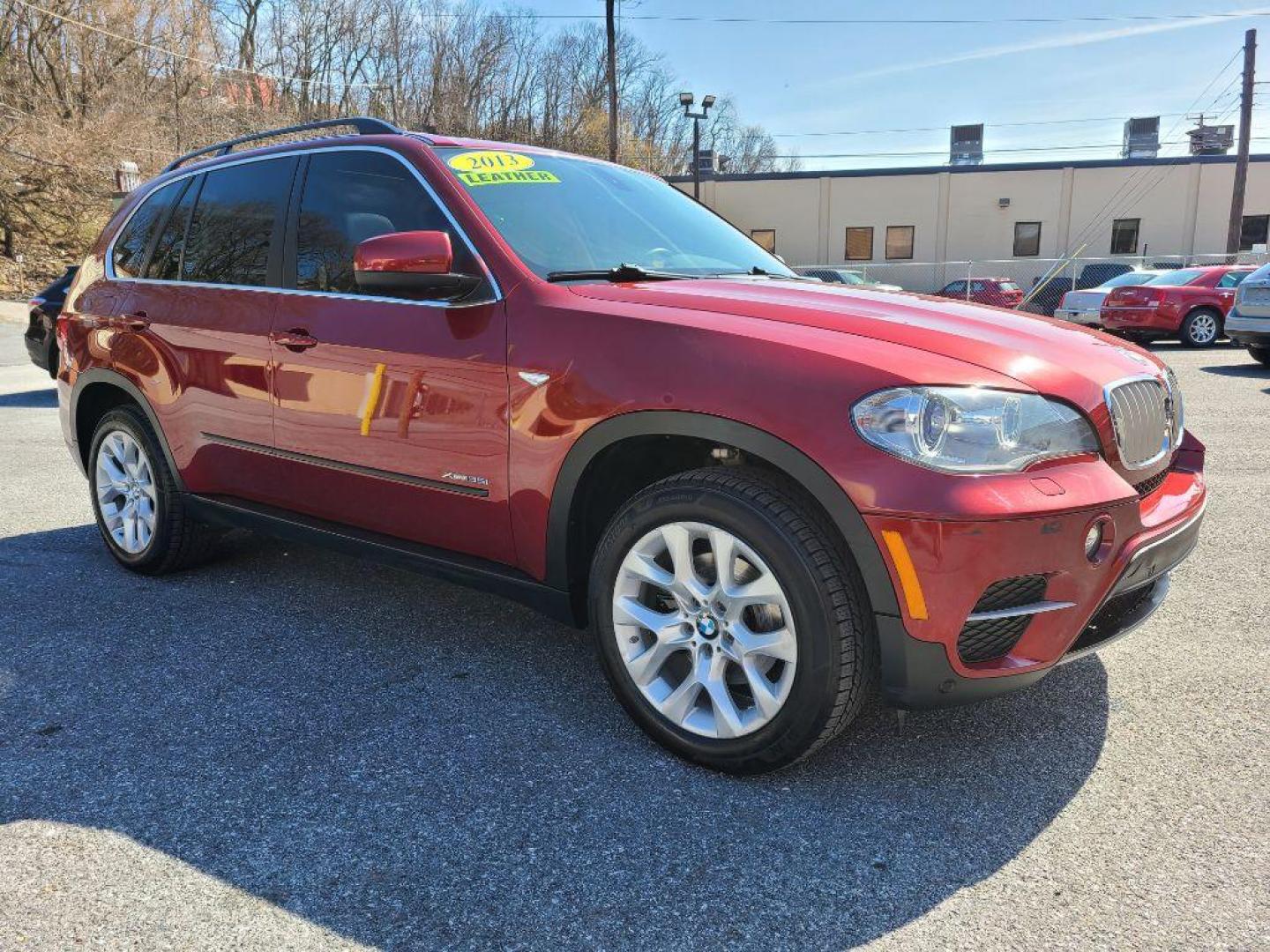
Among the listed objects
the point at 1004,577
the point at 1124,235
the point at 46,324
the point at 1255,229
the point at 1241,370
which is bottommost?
the point at 1241,370

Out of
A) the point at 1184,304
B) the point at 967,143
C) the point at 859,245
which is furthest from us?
the point at 967,143

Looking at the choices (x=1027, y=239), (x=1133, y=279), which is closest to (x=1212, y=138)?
(x=1027, y=239)

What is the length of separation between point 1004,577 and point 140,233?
406 centimetres

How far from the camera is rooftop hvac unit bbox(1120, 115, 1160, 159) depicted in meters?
38.3

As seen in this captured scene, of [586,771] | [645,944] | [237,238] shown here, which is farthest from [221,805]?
[237,238]

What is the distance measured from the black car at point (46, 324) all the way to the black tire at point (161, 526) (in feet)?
20.2

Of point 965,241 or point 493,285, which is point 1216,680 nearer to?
point 493,285

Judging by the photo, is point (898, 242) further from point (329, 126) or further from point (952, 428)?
point (952, 428)

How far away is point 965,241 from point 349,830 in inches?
1503

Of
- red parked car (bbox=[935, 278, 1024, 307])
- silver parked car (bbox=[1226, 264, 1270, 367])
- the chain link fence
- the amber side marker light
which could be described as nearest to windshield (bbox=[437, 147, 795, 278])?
the amber side marker light

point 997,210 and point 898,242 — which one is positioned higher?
point 997,210

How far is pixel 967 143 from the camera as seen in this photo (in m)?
40.9

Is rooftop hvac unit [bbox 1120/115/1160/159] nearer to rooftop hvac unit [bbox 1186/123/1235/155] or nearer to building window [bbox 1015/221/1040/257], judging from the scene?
rooftop hvac unit [bbox 1186/123/1235/155]

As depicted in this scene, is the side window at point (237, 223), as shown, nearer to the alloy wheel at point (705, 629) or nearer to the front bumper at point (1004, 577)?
the alloy wheel at point (705, 629)
